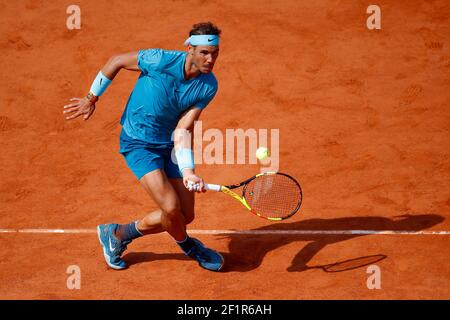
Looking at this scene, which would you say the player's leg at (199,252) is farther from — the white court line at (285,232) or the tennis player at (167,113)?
the white court line at (285,232)

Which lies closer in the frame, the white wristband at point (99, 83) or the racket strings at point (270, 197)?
the white wristband at point (99, 83)

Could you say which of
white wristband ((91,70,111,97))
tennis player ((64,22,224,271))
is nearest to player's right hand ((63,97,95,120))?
tennis player ((64,22,224,271))

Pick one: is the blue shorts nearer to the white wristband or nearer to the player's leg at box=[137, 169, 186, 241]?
the player's leg at box=[137, 169, 186, 241]

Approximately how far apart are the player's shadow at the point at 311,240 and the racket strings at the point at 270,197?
0.40 m

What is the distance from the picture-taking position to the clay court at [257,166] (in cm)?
736

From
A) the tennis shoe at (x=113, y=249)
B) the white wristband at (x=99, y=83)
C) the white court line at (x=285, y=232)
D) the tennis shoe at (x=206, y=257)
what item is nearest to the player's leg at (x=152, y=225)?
the tennis shoe at (x=113, y=249)

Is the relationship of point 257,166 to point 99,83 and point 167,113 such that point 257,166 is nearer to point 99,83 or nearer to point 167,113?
Answer: point 167,113

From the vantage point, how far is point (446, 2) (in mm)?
12273

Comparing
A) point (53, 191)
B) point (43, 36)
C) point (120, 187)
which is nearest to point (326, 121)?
point (120, 187)

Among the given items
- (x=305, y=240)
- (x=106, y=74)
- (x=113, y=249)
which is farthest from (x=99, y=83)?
(x=305, y=240)

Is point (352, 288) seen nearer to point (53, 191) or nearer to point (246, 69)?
point (53, 191)

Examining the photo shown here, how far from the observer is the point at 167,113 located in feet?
22.9

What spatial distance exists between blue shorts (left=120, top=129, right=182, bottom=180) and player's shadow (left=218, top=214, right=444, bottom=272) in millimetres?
1141

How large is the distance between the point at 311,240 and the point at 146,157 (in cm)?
201
